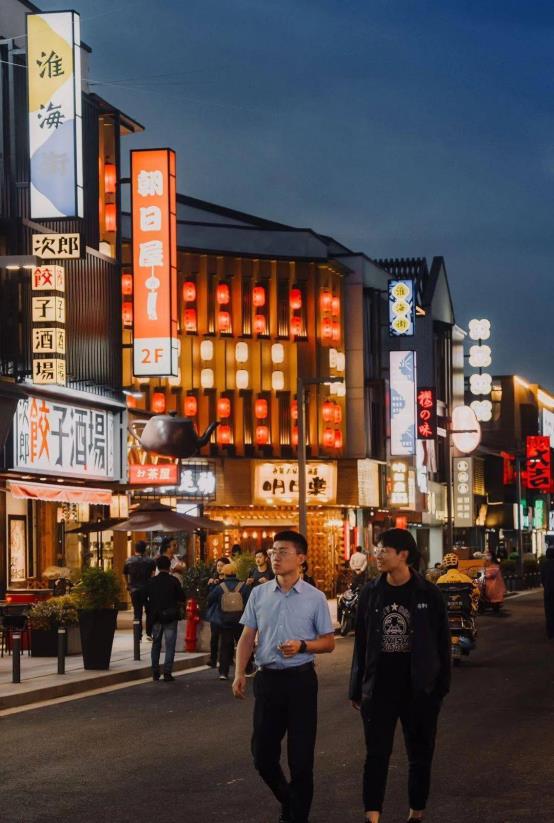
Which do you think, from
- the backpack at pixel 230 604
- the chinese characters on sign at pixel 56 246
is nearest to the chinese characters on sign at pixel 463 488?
the chinese characters on sign at pixel 56 246

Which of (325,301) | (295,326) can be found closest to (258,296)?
(295,326)

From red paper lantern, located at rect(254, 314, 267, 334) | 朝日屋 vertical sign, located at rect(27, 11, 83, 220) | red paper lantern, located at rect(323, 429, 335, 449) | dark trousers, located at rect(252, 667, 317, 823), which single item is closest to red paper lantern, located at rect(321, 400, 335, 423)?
red paper lantern, located at rect(323, 429, 335, 449)

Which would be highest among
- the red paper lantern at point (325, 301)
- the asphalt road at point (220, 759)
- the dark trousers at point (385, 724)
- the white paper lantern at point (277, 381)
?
the red paper lantern at point (325, 301)

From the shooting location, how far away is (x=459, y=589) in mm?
23594

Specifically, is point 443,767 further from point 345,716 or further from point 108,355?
point 108,355

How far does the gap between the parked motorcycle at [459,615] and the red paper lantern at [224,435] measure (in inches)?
1210

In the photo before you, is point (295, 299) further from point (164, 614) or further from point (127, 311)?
point (164, 614)

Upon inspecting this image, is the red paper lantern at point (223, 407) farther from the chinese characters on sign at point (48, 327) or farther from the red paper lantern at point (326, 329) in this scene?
the chinese characters on sign at point (48, 327)

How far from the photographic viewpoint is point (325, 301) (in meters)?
56.2

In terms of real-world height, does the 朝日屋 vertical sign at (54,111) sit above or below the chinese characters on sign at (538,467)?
above

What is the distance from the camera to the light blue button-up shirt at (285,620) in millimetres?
9141

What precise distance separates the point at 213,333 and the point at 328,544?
29.5 feet

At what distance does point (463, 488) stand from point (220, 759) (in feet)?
222

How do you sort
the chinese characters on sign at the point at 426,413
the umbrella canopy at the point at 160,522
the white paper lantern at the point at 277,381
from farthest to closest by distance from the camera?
the chinese characters on sign at the point at 426,413
the white paper lantern at the point at 277,381
the umbrella canopy at the point at 160,522
